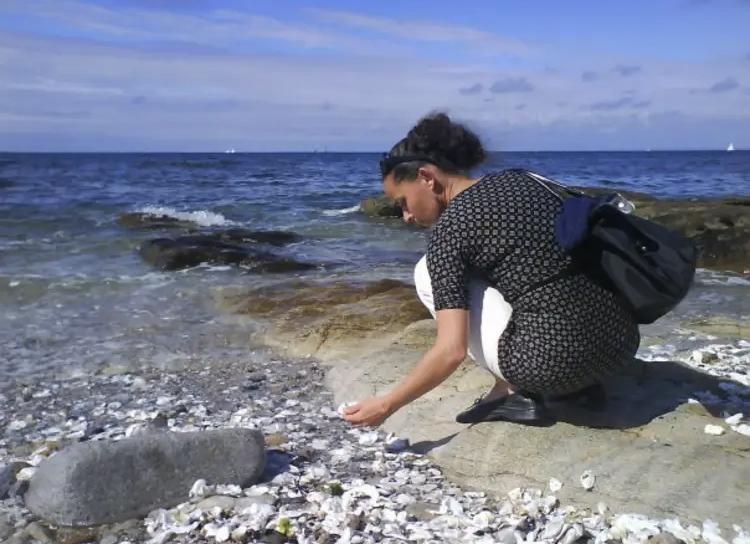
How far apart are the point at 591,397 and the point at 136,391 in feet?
11.4

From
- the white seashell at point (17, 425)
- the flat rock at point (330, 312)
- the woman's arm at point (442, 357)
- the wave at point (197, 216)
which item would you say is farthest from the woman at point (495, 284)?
the wave at point (197, 216)

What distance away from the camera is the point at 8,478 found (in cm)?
412

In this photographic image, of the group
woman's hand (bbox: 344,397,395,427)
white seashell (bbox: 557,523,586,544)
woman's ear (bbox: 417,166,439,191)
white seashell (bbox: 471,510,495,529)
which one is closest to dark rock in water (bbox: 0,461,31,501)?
woman's hand (bbox: 344,397,395,427)

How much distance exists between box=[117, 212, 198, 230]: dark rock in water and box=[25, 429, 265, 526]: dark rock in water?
55.8 ft

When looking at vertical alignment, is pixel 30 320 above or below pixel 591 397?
below

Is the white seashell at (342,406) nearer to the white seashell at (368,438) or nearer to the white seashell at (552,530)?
the white seashell at (368,438)

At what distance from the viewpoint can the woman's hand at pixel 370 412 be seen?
3830mm

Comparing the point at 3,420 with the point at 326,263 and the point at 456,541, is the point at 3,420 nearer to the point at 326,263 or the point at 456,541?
the point at 456,541

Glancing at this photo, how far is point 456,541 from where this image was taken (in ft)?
11.3

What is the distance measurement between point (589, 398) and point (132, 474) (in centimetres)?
232

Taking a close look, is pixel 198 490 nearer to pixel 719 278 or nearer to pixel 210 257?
pixel 210 257

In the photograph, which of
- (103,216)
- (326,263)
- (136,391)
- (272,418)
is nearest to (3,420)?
(136,391)

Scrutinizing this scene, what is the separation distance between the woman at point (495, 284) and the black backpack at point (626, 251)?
0.28 feet

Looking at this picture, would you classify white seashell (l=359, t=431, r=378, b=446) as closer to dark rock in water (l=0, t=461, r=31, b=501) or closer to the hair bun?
the hair bun
